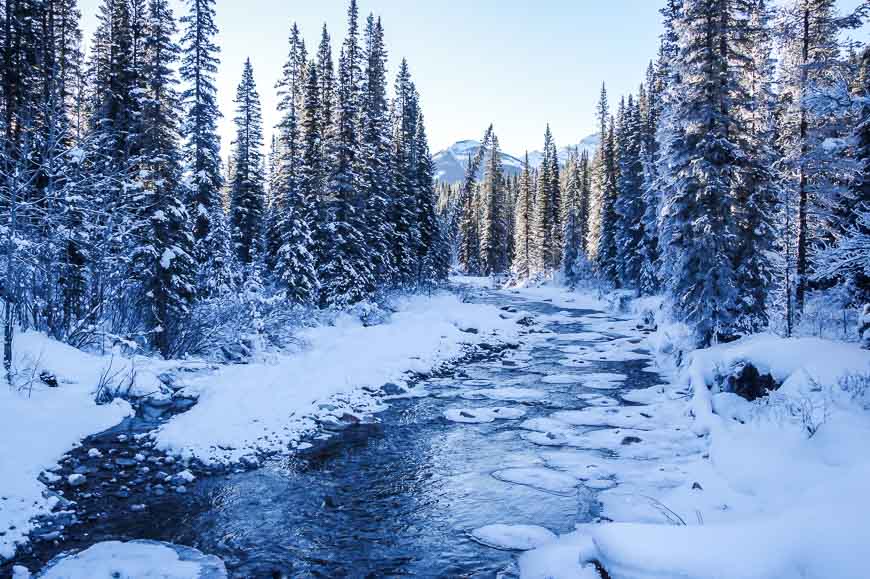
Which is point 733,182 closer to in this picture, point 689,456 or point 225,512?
point 689,456

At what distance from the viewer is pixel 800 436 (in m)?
8.59

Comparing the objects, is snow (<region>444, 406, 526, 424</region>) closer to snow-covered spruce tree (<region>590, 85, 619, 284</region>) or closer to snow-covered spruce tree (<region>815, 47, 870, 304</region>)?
snow-covered spruce tree (<region>815, 47, 870, 304</region>)

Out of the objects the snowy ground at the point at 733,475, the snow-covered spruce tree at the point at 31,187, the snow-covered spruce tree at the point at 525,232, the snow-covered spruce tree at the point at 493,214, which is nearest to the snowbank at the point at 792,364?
the snowy ground at the point at 733,475

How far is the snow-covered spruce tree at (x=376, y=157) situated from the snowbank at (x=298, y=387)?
328 inches

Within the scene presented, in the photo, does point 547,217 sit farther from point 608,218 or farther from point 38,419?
point 38,419

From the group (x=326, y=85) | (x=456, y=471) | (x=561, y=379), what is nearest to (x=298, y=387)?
(x=456, y=471)

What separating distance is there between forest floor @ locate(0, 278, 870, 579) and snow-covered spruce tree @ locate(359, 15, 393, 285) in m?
16.6

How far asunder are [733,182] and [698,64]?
179 inches

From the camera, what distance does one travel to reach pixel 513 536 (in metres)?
8.20

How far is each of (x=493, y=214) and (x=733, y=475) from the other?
202 feet

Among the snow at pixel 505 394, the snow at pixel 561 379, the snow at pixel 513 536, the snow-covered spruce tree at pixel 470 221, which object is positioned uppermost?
the snow-covered spruce tree at pixel 470 221

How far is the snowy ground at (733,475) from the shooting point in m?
4.89

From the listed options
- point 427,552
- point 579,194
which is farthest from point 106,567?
point 579,194

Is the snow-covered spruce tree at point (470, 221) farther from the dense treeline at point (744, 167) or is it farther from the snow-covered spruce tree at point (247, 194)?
the dense treeline at point (744, 167)
